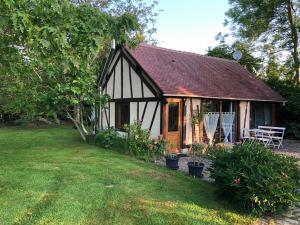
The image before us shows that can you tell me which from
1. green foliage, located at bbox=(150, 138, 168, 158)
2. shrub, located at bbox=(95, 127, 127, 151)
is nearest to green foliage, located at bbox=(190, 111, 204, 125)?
green foliage, located at bbox=(150, 138, 168, 158)

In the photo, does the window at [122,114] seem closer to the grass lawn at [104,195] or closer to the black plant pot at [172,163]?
the grass lawn at [104,195]

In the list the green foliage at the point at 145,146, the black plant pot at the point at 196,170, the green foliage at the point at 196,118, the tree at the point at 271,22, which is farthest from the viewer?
the tree at the point at 271,22

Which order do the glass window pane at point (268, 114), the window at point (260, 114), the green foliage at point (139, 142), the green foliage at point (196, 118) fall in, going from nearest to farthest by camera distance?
the green foliage at point (139, 142) → the green foliage at point (196, 118) → the window at point (260, 114) → the glass window pane at point (268, 114)

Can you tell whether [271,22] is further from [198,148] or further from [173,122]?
[198,148]

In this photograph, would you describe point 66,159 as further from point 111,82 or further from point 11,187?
point 111,82

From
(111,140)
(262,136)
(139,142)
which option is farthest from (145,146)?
(262,136)

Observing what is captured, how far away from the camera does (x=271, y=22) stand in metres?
23.3

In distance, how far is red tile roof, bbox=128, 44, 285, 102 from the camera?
1317cm

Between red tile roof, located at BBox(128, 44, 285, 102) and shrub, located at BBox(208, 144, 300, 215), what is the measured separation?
6.07 metres

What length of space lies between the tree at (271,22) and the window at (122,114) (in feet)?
41.4

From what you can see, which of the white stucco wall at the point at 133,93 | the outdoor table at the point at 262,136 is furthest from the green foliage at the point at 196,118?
the outdoor table at the point at 262,136

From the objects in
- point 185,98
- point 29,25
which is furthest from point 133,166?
point 29,25

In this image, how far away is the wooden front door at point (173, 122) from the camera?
1250 centimetres

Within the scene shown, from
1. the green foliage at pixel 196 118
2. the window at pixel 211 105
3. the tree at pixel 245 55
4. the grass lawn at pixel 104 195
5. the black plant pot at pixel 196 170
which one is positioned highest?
the tree at pixel 245 55
